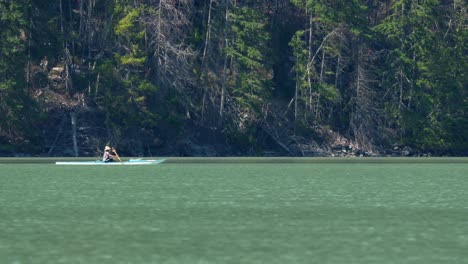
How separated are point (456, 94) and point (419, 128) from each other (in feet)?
13.2

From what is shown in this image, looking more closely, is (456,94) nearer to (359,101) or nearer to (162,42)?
(359,101)

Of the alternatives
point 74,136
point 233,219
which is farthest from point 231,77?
point 233,219

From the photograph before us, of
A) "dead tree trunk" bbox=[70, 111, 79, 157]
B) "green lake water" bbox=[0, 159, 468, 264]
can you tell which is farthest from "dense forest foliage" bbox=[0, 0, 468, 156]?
"green lake water" bbox=[0, 159, 468, 264]

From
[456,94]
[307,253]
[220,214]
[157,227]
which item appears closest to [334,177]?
[220,214]

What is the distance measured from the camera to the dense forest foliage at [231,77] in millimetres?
69312

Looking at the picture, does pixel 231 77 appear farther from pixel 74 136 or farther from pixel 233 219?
pixel 233 219

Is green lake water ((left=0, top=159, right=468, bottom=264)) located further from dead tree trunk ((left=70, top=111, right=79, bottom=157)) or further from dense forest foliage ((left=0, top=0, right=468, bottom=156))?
dense forest foliage ((left=0, top=0, right=468, bottom=156))

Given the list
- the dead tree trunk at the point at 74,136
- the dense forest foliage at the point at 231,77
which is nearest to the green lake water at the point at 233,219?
the dead tree trunk at the point at 74,136

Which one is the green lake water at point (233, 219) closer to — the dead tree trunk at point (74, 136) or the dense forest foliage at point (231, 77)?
the dead tree trunk at point (74, 136)

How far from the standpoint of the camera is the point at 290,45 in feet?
250

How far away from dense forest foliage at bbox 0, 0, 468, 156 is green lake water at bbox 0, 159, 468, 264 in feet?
78.1

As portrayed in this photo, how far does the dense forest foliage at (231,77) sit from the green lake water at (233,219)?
23.8 metres

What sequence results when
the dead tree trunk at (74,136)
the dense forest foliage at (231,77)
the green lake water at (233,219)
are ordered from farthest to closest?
the dense forest foliage at (231,77) → the dead tree trunk at (74,136) → the green lake water at (233,219)

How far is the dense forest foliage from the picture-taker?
69.3 meters
